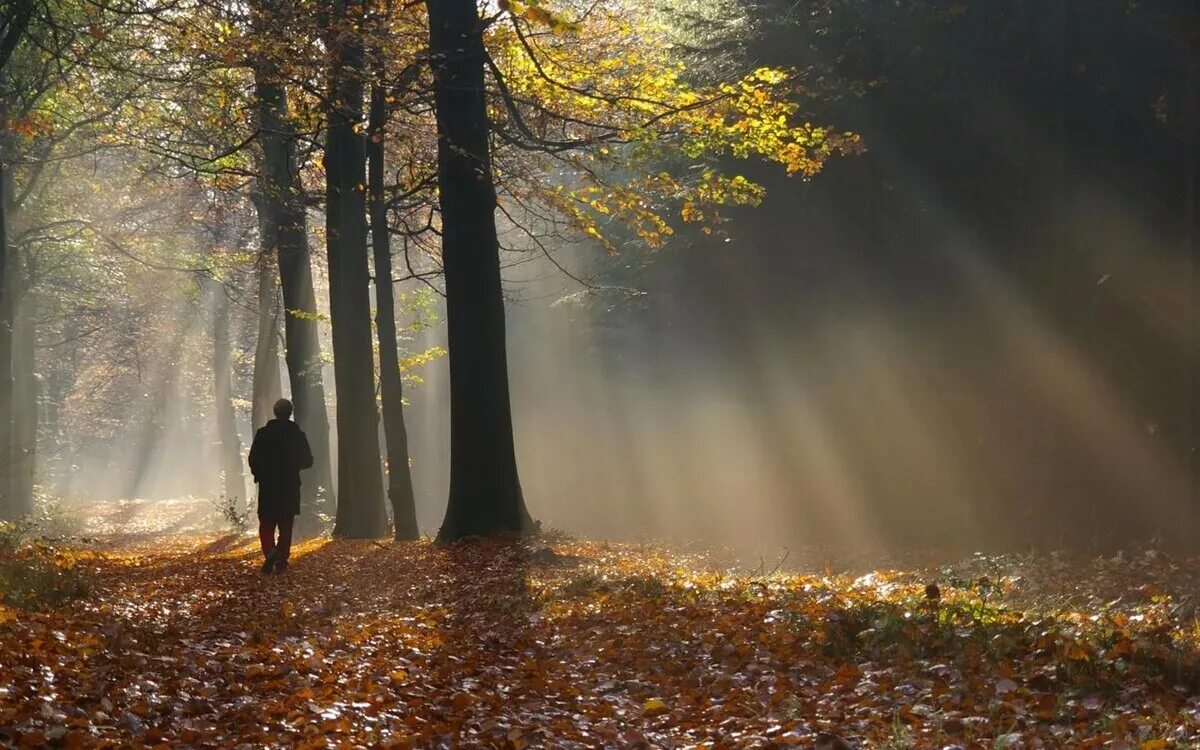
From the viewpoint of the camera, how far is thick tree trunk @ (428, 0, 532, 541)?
13406 mm

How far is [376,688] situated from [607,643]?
75.9 inches

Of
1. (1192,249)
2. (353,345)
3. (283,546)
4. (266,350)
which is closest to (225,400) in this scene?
(266,350)

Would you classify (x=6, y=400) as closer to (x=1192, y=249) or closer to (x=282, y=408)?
(x=282, y=408)

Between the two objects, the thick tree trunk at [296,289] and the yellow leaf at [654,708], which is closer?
the yellow leaf at [654,708]

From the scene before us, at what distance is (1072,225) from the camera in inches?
657

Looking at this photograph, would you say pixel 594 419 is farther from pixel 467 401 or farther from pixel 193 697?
A: pixel 193 697

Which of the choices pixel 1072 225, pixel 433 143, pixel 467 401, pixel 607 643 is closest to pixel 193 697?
pixel 607 643

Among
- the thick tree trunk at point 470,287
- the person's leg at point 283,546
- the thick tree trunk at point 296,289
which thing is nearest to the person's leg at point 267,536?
the person's leg at point 283,546

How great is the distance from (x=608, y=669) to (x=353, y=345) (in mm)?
10951

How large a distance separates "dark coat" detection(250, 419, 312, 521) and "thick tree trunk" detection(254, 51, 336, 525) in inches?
242

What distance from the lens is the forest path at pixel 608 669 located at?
539cm

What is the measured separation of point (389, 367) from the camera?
17938 millimetres

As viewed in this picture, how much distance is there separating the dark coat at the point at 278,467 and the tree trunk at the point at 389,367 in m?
4.37

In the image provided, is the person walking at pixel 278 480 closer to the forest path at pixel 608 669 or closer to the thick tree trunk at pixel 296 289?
the forest path at pixel 608 669
